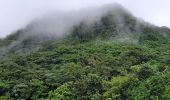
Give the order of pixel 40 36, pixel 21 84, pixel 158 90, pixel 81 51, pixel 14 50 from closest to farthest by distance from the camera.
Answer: pixel 158 90 < pixel 21 84 < pixel 81 51 < pixel 14 50 < pixel 40 36

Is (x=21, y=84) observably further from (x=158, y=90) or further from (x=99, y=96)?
(x=158, y=90)

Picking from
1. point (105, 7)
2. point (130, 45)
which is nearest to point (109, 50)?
point (130, 45)

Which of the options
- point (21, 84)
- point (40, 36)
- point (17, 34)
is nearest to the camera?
Result: point (21, 84)

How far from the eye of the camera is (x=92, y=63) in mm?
100562

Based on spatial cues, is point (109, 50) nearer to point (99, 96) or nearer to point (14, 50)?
point (14, 50)

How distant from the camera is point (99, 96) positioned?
76.8 m

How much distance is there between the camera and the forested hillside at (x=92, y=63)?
257 feet

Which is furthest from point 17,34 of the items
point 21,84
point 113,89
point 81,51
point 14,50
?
point 113,89

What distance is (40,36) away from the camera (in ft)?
448

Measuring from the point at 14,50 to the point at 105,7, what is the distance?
114 feet

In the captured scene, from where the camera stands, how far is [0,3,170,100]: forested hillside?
7825 centimetres

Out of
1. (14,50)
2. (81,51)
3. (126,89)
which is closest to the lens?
(126,89)

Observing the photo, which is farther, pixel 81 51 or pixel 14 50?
pixel 14 50

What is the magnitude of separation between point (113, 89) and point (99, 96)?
2.85 meters
